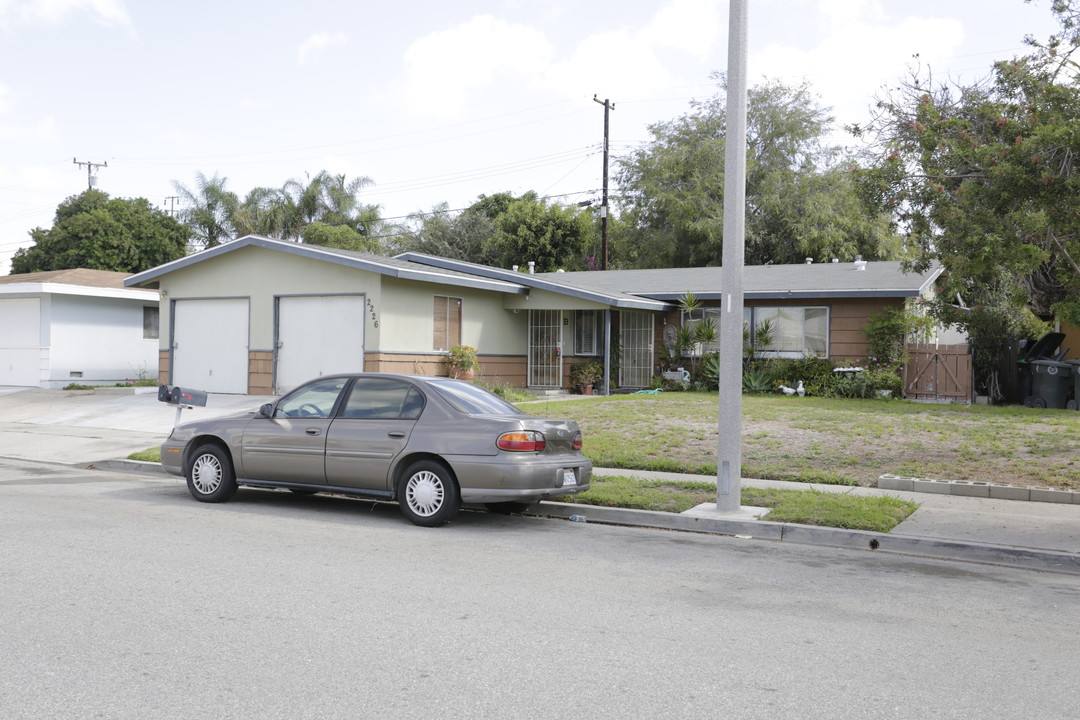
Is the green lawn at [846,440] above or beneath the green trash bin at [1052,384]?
beneath

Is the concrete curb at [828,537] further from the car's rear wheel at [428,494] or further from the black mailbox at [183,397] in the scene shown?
the black mailbox at [183,397]

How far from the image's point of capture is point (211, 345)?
2295cm

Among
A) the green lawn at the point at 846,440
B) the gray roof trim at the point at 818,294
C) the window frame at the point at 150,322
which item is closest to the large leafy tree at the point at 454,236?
the window frame at the point at 150,322

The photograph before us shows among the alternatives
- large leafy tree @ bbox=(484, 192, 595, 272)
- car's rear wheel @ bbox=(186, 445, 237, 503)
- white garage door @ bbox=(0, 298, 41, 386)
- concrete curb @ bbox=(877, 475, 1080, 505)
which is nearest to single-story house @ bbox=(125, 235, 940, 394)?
white garage door @ bbox=(0, 298, 41, 386)

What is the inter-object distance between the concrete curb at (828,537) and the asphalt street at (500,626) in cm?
31

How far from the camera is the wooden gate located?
70.5 ft

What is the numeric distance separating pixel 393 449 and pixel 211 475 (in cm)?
239

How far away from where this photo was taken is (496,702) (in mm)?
4309

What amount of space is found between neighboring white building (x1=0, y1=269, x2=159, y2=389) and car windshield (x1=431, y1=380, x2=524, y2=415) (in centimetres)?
1997

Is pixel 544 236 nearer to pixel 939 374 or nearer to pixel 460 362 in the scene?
pixel 460 362

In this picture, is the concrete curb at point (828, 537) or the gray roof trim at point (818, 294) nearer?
the concrete curb at point (828, 537)

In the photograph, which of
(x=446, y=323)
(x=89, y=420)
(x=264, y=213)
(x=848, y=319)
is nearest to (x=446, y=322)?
(x=446, y=323)

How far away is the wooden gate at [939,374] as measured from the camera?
846 inches

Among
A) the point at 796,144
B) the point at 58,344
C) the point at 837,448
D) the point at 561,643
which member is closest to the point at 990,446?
the point at 837,448
